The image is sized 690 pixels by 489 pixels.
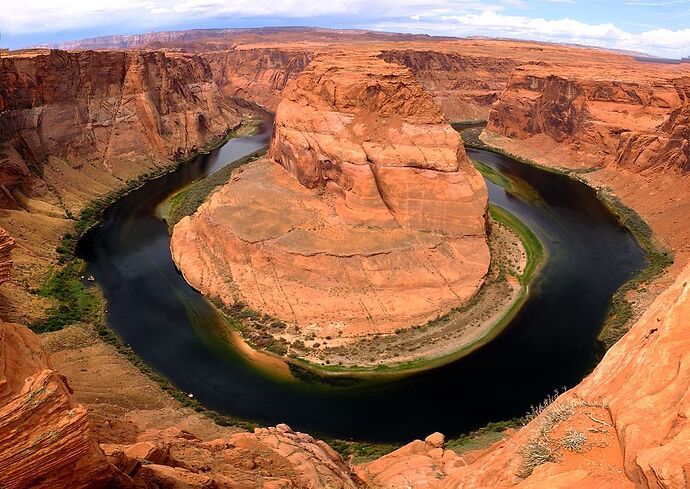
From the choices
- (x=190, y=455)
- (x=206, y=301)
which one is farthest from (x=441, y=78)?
(x=190, y=455)

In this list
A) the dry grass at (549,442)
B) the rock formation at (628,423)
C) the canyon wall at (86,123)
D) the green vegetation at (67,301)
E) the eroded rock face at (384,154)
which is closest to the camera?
the rock formation at (628,423)

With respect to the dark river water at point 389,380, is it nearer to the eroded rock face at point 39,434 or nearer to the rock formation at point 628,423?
the rock formation at point 628,423

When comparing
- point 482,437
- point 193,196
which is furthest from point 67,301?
point 482,437

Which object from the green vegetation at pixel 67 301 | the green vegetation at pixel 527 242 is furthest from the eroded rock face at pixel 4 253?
the green vegetation at pixel 527 242

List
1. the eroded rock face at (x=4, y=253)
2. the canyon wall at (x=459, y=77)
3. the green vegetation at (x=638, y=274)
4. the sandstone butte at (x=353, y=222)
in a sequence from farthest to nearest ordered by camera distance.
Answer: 1. the canyon wall at (x=459, y=77)
2. the sandstone butte at (x=353, y=222)
3. the green vegetation at (x=638, y=274)
4. the eroded rock face at (x=4, y=253)

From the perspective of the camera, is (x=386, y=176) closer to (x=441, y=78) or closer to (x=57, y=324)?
(x=57, y=324)

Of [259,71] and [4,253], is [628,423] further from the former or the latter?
[259,71]

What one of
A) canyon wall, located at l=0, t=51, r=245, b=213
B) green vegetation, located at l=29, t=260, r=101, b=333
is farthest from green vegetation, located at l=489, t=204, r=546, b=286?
canyon wall, located at l=0, t=51, r=245, b=213
